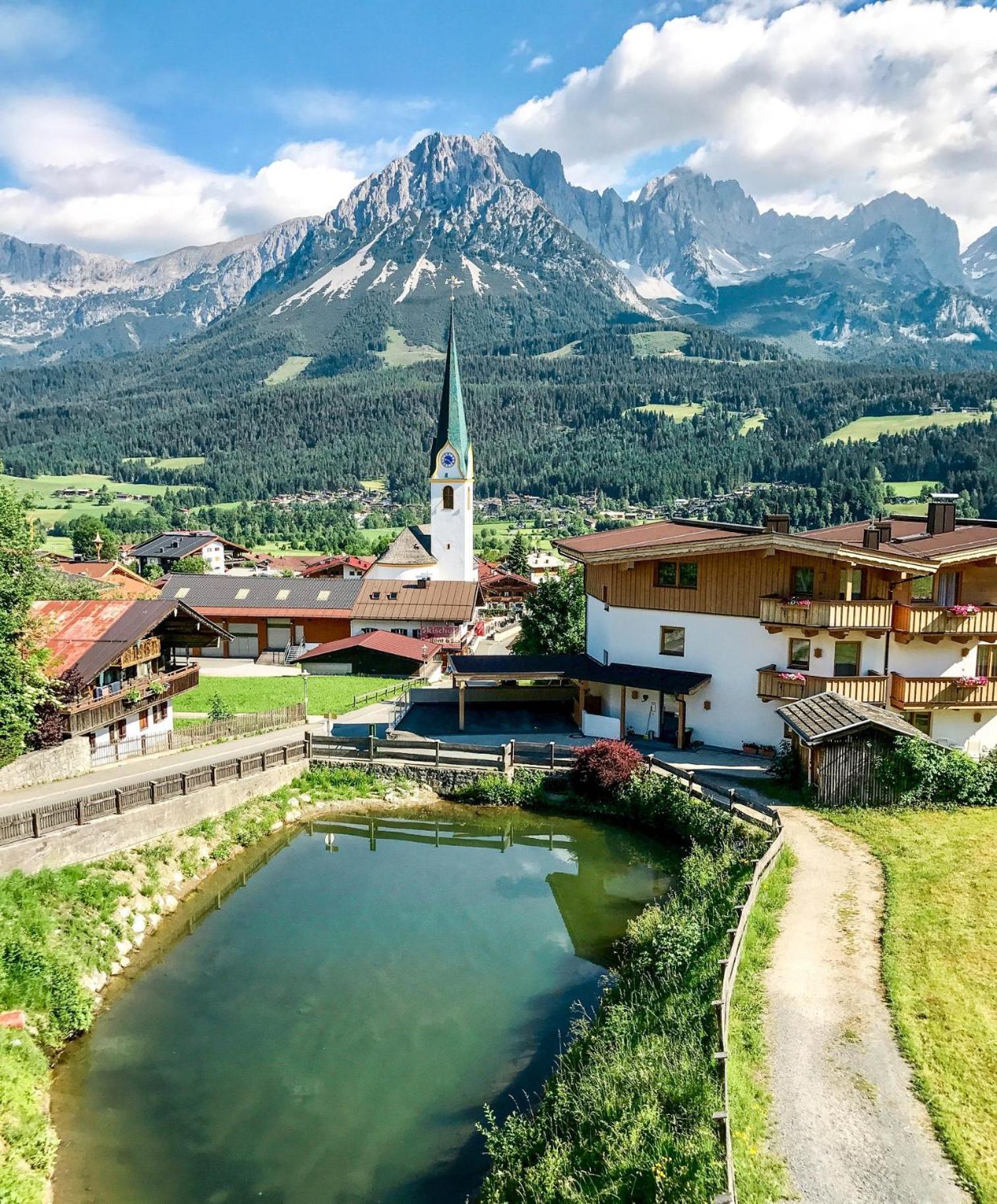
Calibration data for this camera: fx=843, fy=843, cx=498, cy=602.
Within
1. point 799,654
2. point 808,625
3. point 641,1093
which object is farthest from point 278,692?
point 641,1093

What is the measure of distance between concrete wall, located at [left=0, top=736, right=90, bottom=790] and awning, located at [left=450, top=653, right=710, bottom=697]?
13.5 meters

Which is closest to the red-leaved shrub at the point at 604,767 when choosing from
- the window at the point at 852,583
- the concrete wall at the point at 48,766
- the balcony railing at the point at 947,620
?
the window at the point at 852,583

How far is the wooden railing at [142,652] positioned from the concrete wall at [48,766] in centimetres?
341

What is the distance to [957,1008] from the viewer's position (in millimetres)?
13227

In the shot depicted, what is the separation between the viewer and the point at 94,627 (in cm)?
3039

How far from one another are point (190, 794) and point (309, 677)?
26614 mm

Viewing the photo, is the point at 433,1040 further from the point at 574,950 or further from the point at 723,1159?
the point at 723,1159

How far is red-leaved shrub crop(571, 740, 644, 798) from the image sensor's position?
2683 cm

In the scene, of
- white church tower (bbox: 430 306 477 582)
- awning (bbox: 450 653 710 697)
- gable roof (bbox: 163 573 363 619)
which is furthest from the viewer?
white church tower (bbox: 430 306 477 582)

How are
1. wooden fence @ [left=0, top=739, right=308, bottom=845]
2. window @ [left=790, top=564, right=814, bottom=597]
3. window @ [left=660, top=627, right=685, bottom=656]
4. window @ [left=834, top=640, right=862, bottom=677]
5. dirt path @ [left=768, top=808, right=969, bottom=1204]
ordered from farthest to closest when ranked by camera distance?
window @ [left=660, top=627, right=685, bottom=656]
window @ [left=790, top=564, right=814, bottom=597]
window @ [left=834, top=640, right=862, bottom=677]
wooden fence @ [left=0, top=739, right=308, bottom=845]
dirt path @ [left=768, top=808, right=969, bottom=1204]

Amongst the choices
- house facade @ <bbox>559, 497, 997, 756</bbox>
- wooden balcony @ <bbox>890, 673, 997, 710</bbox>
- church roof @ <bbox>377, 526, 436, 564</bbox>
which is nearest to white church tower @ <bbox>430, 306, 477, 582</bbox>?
church roof @ <bbox>377, 526, 436, 564</bbox>

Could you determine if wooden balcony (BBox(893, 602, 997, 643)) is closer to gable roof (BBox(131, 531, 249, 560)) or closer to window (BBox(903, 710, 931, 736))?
window (BBox(903, 710, 931, 736))

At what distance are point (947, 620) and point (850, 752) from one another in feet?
23.1

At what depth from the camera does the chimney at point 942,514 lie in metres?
31.6
